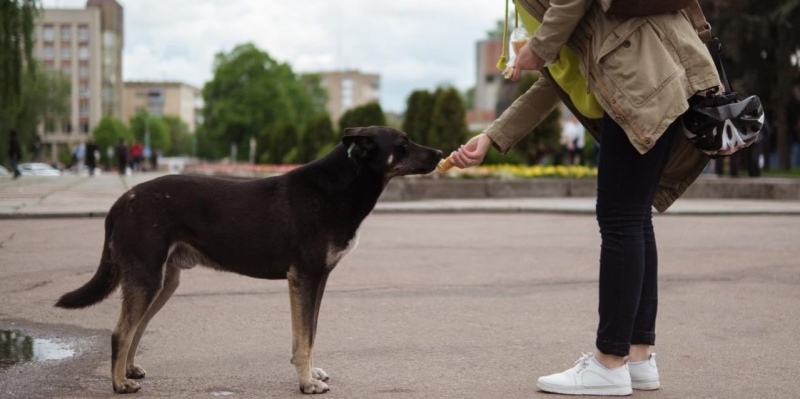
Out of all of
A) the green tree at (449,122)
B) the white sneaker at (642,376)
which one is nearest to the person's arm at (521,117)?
the white sneaker at (642,376)

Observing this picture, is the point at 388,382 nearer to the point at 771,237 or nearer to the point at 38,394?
the point at 38,394

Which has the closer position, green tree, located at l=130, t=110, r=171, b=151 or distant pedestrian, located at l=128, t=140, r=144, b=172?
distant pedestrian, located at l=128, t=140, r=144, b=172

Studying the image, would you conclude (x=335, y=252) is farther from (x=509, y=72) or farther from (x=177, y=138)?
(x=177, y=138)

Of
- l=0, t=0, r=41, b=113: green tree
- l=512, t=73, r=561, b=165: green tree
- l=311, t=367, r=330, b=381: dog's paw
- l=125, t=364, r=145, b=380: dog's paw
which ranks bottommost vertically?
l=125, t=364, r=145, b=380: dog's paw

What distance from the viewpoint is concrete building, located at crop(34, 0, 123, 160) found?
166 m

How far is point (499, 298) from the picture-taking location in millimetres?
7625

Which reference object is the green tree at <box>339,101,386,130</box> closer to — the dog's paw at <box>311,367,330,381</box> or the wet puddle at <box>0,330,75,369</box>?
the wet puddle at <box>0,330,75,369</box>

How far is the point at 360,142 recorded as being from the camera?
15.3 ft

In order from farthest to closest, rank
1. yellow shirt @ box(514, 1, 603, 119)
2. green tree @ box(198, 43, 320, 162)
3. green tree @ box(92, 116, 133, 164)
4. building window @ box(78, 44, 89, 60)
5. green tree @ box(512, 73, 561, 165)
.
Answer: building window @ box(78, 44, 89, 60) < green tree @ box(92, 116, 133, 164) < green tree @ box(198, 43, 320, 162) < green tree @ box(512, 73, 561, 165) < yellow shirt @ box(514, 1, 603, 119)

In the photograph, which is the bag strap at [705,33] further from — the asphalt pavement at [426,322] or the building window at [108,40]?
the building window at [108,40]

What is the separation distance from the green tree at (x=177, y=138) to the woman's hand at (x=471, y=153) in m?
183

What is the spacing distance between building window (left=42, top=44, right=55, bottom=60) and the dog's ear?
174 metres

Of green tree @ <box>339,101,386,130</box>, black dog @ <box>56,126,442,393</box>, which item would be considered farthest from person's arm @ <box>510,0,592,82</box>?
green tree @ <box>339,101,386,130</box>

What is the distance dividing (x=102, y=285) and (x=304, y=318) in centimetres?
91
